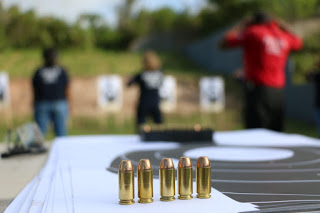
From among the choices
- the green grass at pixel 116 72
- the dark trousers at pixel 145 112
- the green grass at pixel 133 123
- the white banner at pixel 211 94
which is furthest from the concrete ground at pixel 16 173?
the white banner at pixel 211 94

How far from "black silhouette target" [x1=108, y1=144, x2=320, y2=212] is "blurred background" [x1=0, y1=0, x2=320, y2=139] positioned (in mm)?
3524

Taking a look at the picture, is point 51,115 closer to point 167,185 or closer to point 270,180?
point 270,180

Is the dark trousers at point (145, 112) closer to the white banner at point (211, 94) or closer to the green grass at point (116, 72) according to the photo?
the green grass at point (116, 72)

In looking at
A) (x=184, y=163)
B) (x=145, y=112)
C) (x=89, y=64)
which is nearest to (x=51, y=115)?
(x=145, y=112)

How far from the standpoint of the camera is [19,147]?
213 cm

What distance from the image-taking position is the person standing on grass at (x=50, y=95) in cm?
414

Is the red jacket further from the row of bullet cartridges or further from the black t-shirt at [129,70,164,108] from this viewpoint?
the row of bullet cartridges

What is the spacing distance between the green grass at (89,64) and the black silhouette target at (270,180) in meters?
14.0

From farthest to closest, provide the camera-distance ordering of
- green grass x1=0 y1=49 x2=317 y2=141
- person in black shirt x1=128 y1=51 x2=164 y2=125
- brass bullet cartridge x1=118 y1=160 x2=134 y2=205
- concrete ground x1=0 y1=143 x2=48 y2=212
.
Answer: green grass x1=0 y1=49 x2=317 y2=141
person in black shirt x1=128 y1=51 x2=164 y2=125
concrete ground x1=0 y1=143 x2=48 y2=212
brass bullet cartridge x1=118 y1=160 x2=134 y2=205

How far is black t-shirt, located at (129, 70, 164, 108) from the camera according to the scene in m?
4.37

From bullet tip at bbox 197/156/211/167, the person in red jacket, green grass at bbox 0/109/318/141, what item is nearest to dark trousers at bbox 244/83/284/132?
the person in red jacket

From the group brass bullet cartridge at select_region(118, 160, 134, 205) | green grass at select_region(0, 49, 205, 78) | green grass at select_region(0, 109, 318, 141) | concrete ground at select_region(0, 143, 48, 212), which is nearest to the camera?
brass bullet cartridge at select_region(118, 160, 134, 205)

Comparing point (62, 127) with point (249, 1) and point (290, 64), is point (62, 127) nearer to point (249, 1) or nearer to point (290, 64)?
point (290, 64)

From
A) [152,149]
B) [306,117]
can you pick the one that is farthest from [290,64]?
[152,149]
